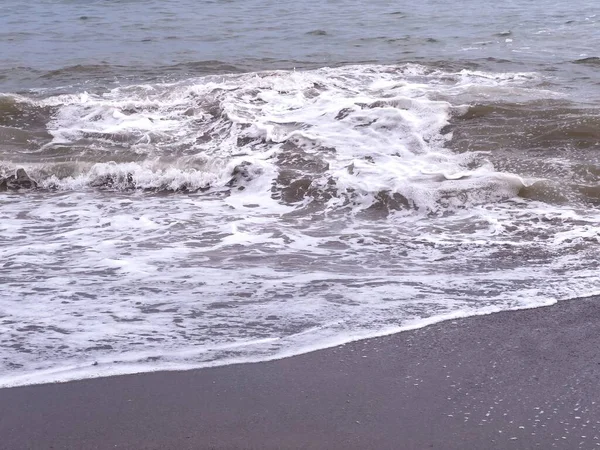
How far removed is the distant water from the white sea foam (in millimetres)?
18

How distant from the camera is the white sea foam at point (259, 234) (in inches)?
146

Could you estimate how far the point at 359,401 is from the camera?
10.1 ft

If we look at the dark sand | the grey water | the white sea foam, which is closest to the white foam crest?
the white sea foam

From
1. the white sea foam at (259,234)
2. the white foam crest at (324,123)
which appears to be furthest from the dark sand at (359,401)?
the white foam crest at (324,123)

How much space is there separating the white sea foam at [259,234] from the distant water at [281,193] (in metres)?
0.02

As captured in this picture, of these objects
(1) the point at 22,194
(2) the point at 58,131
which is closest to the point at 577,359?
(1) the point at 22,194

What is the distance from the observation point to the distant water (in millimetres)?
3832

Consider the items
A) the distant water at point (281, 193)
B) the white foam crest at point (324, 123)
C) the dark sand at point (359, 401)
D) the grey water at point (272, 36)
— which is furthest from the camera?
the grey water at point (272, 36)

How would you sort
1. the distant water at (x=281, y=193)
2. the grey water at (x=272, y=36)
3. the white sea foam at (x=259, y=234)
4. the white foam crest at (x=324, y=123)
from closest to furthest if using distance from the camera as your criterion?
the white sea foam at (x=259, y=234) → the distant water at (x=281, y=193) → the white foam crest at (x=324, y=123) → the grey water at (x=272, y=36)

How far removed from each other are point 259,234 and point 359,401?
7.51 ft

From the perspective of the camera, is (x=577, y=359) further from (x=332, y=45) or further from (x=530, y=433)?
(x=332, y=45)

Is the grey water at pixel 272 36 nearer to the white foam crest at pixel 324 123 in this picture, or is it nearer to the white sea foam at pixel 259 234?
the white foam crest at pixel 324 123

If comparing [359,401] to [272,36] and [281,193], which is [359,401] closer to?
[281,193]

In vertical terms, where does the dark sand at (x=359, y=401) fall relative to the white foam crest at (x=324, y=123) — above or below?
below
